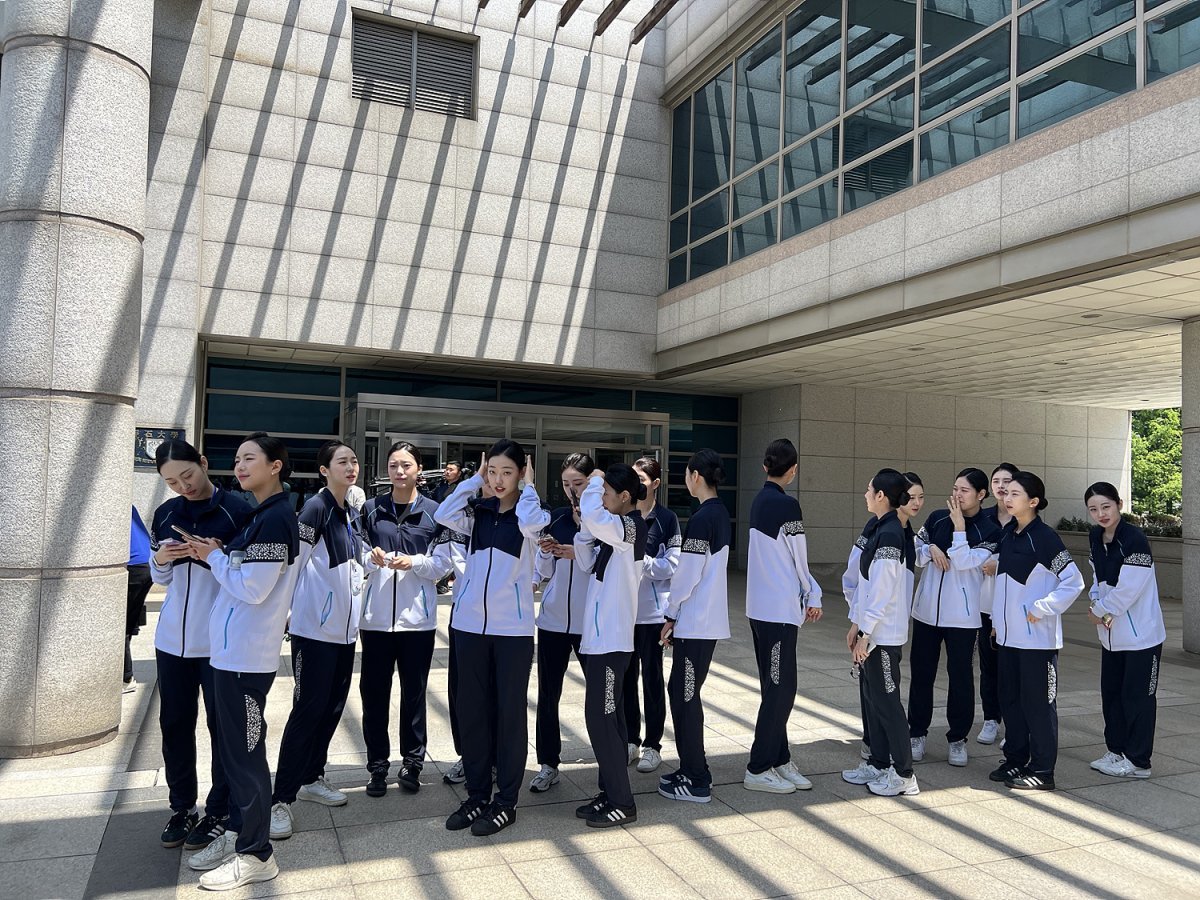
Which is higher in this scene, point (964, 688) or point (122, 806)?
point (964, 688)

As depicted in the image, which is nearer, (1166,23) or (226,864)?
(226,864)

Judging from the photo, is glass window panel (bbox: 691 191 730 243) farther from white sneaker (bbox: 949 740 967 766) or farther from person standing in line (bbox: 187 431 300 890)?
person standing in line (bbox: 187 431 300 890)

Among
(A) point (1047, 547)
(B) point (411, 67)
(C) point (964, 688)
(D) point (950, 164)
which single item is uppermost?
(B) point (411, 67)

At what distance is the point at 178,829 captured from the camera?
4.11m

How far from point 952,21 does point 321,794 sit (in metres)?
10.1

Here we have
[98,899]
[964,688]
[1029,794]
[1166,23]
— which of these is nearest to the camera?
[98,899]

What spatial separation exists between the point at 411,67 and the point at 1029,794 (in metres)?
13.1

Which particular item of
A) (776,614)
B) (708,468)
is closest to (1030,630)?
(776,614)

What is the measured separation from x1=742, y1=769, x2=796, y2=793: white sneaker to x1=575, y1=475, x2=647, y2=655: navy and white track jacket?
1263mm

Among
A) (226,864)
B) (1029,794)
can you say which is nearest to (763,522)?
(1029,794)

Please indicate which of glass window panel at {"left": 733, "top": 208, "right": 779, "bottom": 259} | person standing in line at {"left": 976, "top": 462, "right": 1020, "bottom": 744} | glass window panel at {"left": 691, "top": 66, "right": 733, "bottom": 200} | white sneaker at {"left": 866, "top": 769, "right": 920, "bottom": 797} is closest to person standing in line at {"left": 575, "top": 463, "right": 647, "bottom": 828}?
white sneaker at {"left": 866, "top": 769, "right": 920, "bottom": 797}

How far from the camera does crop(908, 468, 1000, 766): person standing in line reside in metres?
5.78

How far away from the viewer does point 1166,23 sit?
7652 mm

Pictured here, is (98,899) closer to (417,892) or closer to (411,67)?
(417,892)
